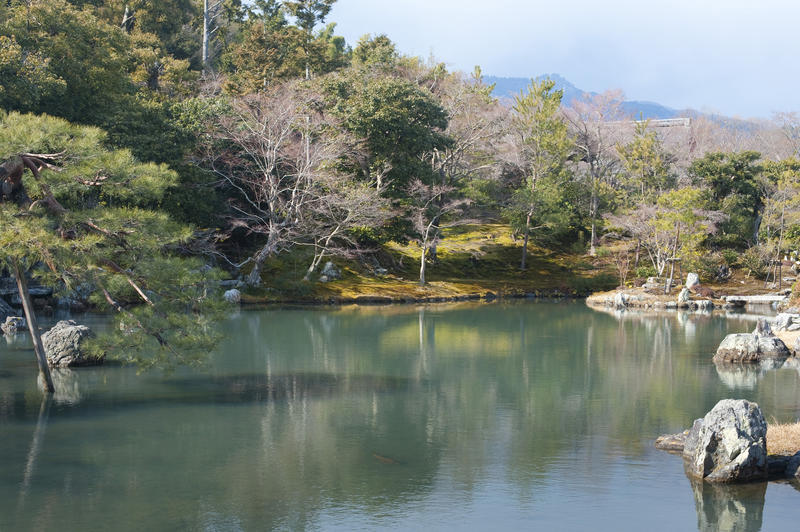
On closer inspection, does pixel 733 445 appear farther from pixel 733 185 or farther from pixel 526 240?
pixel 733 185

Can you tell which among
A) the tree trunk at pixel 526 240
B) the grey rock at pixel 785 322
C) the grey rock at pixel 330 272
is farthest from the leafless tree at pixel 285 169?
the grey rock at pixel 785 322

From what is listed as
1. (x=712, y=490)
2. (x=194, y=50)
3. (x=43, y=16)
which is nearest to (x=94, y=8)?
(x=194, y=50)

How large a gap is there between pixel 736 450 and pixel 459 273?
2769 centimetres

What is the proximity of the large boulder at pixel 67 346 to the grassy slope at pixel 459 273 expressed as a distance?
43.0 feet

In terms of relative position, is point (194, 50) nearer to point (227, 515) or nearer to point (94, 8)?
point (94, 8)

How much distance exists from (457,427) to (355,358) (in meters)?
6.75

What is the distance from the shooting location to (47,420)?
39.0ft

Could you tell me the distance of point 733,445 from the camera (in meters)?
9.08

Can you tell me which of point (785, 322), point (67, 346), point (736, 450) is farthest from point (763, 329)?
point (67, 346)

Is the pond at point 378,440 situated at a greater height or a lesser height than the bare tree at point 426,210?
lesser

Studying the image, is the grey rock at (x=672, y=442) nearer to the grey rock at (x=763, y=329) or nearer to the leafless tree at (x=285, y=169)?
the grey rock at (x=763, y=329)

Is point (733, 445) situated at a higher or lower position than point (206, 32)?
lower

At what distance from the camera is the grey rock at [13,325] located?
68.2ft

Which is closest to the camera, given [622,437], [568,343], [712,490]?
[712,490]
